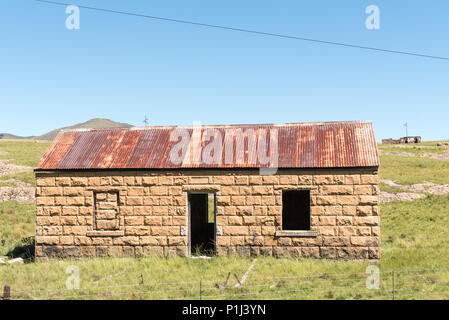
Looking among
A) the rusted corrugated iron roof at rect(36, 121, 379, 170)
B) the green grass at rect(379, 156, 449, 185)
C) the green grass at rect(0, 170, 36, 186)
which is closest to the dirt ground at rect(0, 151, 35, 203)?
the green grass at rect(0, 170, 36, 186)

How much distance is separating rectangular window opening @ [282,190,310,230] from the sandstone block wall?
4.28 meters

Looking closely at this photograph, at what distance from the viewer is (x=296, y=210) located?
18.9m

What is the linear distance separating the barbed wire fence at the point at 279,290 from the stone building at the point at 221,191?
8.22ft

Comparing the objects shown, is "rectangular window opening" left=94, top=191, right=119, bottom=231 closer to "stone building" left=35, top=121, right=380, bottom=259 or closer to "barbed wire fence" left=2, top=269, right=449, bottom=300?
"stone building" left=35, top=121, right=380, bottom=259

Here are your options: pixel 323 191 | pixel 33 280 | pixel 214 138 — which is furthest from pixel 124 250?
pixel 323 191

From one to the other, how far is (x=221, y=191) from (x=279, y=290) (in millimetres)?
4761

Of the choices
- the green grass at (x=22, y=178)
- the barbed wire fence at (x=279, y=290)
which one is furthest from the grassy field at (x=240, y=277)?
the green grass at (x=22, y=178)

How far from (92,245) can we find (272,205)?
632cm

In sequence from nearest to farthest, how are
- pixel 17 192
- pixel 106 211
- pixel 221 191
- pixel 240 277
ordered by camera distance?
pixel 240 277
pixel 221 191
pixel 106 211
pixel 17 192

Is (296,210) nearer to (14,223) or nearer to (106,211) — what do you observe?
(106,211)

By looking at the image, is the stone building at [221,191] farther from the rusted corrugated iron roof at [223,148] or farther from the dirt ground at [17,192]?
the dirt ground at [17,192]

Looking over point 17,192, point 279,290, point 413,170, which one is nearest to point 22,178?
point 17,192

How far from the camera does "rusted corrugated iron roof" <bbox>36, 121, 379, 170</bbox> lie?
48.9 feet

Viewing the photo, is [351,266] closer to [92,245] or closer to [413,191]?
[92,245]
